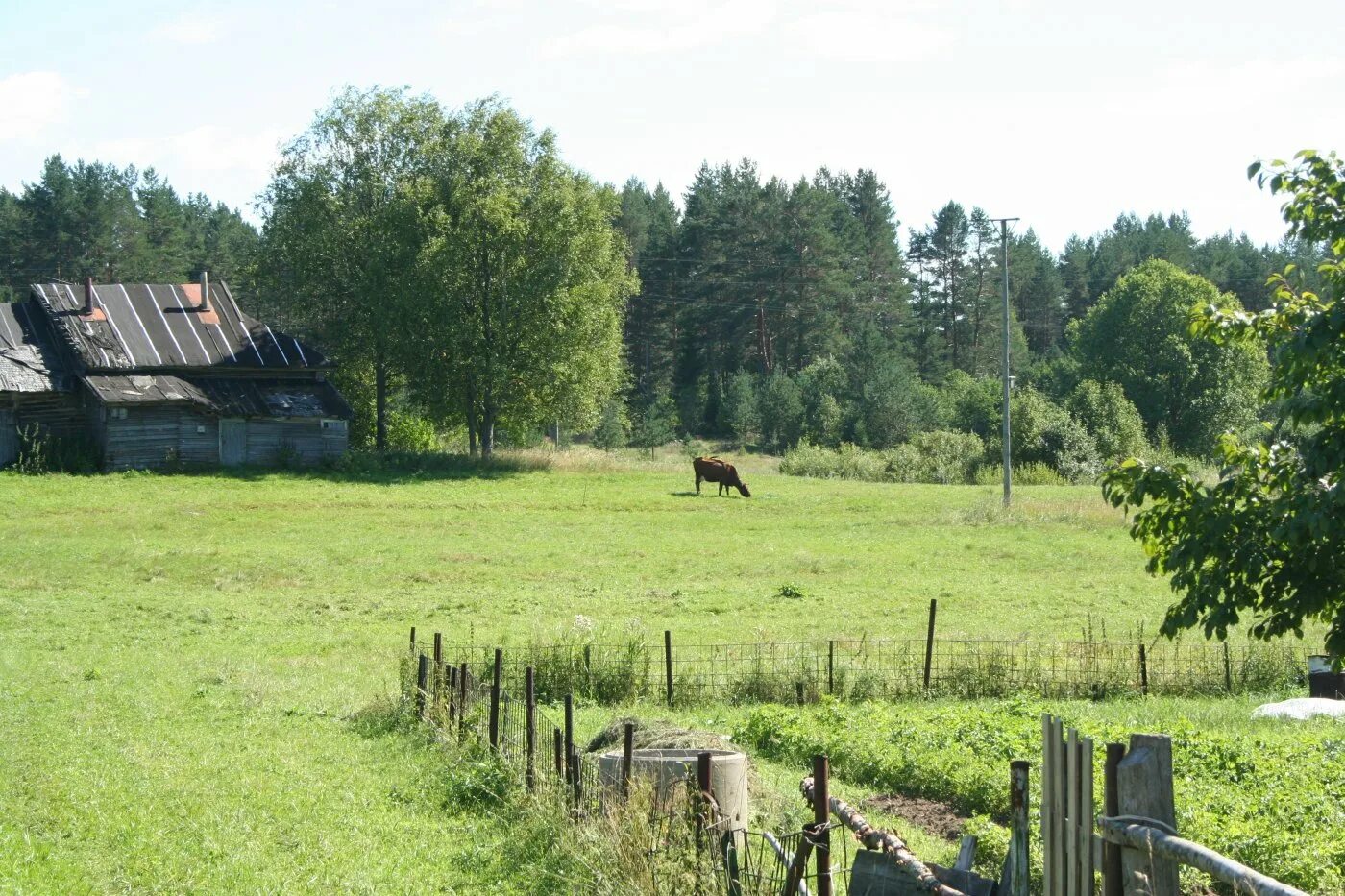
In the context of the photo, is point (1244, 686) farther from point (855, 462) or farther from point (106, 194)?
point (106, 194)

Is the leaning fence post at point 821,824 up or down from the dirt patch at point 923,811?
up

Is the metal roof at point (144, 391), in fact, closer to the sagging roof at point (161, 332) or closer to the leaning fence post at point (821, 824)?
the sagging roof at point (161, 332)

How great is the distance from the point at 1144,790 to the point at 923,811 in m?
6.67

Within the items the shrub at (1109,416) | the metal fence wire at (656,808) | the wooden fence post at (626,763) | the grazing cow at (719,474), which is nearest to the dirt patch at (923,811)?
the metal fence wire at (656,808)

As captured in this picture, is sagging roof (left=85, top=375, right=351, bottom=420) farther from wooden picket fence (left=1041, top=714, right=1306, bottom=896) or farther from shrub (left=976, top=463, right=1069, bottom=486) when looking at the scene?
wooden picket fence (left=1041, top=714, right=1306, bottom=896)

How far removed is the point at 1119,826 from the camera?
489 centimetres

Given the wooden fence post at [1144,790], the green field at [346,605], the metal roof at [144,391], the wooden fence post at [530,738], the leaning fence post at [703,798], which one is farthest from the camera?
the metal roof at [144,391]

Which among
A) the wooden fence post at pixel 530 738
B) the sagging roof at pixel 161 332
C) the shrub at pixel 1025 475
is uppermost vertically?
the sagging roof at pixel 161 332

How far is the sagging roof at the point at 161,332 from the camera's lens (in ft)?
165

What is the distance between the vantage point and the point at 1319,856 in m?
8.21

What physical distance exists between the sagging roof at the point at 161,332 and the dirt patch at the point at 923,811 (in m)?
44.0

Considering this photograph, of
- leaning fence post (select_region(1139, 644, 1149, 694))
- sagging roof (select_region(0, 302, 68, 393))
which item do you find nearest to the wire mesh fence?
leaning fence post (select_region(1139, 644, 1149, 694))

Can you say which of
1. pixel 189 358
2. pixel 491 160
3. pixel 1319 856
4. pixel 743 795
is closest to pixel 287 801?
pixel 743 795

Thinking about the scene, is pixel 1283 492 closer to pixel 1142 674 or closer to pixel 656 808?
pixel 656 808
